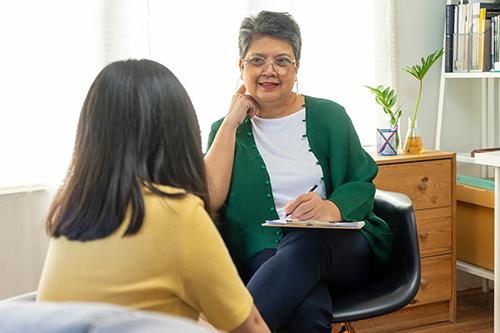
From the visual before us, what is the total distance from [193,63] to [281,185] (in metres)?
0.87

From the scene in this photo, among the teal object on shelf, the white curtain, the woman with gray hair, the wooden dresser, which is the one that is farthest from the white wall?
the teal object on shelf

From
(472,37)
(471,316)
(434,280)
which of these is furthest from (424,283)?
(472,37)

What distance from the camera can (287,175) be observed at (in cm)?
237

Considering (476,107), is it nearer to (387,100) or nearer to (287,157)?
(387,100)

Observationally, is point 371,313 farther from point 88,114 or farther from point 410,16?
point 410,16

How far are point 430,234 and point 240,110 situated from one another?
45.7 inches

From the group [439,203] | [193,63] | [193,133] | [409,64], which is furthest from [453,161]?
[193,133]

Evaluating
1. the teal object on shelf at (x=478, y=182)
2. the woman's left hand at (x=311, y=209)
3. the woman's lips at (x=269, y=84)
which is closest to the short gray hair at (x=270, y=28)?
the woman's lips at (x=269, y=84)

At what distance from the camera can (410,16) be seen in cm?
345

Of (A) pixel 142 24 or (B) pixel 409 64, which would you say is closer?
(A) pixel 142 24

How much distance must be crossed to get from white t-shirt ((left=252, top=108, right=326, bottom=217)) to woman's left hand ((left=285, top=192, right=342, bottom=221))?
13cm

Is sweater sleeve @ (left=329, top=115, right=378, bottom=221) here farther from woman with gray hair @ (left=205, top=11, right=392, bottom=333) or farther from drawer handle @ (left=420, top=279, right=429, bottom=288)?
drawer handle @ (left=420, top=279, right=429, bottom=288)

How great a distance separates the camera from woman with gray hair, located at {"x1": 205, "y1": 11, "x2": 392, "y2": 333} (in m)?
2.17

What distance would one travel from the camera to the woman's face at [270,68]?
7.89ft
